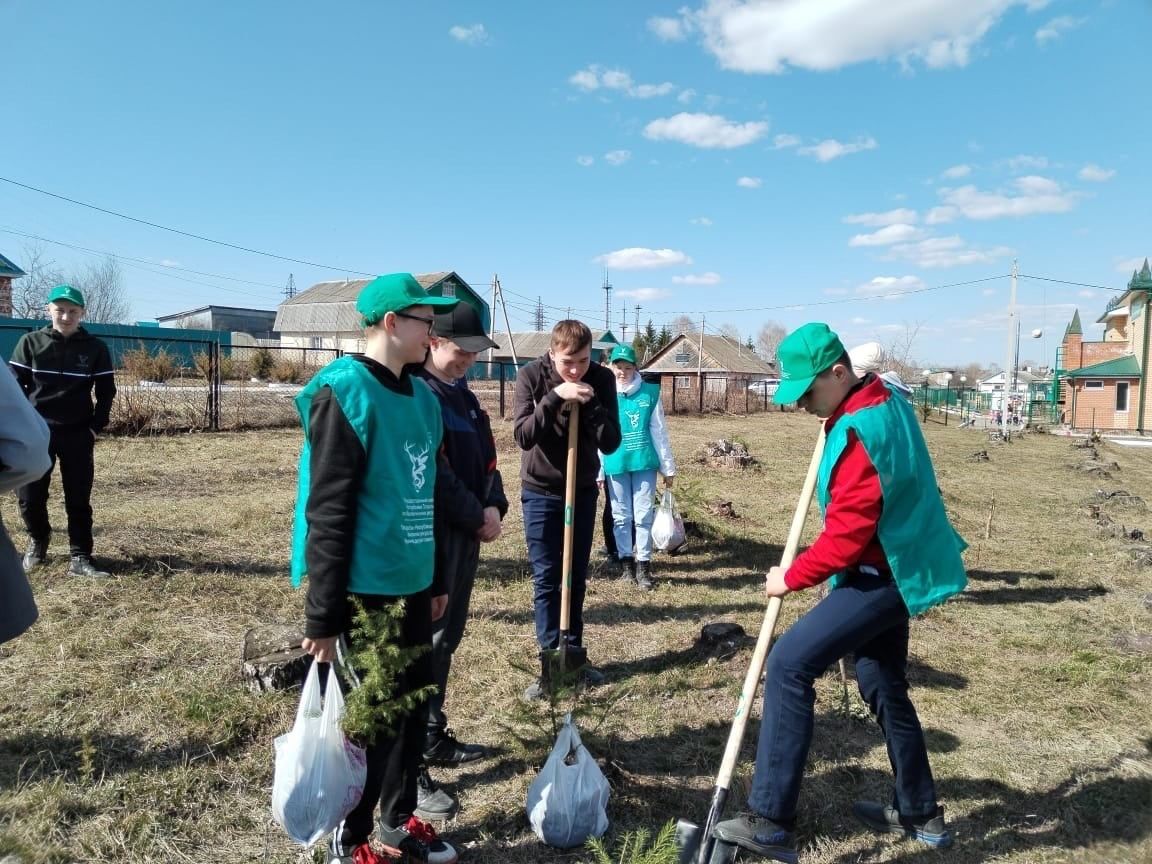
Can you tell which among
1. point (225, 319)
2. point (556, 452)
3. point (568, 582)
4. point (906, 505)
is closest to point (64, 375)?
point (556, 452)

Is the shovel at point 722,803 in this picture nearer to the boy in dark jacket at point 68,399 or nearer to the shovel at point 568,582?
the shovel at point 568,582

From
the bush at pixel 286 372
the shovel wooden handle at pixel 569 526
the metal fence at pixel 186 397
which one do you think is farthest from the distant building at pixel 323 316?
the shovel wooden handle at pixel 569 526

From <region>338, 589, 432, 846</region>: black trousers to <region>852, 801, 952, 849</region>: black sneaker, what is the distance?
1682 mm

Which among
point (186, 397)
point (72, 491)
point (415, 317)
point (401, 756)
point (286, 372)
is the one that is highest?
point (286, 372)

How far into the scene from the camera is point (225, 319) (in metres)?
79.1

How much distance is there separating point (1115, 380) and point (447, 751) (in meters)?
37.7

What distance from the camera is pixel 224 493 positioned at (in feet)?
28.9

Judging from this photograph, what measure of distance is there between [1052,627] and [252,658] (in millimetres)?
5235

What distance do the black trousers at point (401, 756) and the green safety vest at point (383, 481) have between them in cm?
12

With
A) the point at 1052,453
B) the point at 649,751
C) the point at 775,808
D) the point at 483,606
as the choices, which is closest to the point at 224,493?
the point at 483,606

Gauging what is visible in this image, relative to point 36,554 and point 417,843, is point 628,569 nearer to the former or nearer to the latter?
point 417,843

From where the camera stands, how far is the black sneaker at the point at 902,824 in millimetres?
2609

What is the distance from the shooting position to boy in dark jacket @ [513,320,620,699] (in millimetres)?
3674

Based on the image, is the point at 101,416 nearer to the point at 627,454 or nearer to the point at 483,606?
the point at 483,606
